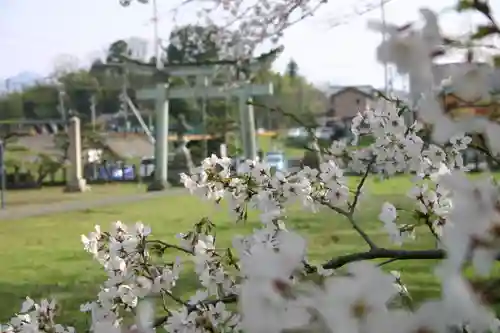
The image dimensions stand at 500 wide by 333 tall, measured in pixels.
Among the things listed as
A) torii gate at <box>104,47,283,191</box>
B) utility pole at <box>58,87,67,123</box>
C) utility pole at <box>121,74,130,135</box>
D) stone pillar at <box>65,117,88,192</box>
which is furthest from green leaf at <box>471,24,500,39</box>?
utility pole at <box>58,87,67,123</box>

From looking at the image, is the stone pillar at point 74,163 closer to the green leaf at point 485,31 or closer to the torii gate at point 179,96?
the torii gate at point 179,96

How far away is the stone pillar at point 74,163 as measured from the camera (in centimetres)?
810

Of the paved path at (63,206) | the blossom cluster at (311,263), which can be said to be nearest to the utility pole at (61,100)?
the paved path at (63,206)

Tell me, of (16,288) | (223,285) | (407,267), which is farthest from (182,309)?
(16,288)

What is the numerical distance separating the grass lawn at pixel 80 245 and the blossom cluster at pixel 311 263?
0.08m

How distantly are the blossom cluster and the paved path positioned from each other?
15.8 ft

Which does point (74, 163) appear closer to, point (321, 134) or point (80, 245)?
point (80, 245)

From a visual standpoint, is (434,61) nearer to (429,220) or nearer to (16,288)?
(429,220)

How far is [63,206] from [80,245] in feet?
8.07

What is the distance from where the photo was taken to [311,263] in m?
0.42

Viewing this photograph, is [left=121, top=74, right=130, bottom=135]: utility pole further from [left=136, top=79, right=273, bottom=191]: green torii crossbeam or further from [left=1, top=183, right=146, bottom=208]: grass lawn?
[left=1, top=183, right=146, bottom=208]: grass lawn

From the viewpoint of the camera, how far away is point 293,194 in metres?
0.83

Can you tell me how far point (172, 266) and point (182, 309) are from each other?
0.19 meters

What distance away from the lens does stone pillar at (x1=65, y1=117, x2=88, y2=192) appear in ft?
26.6
